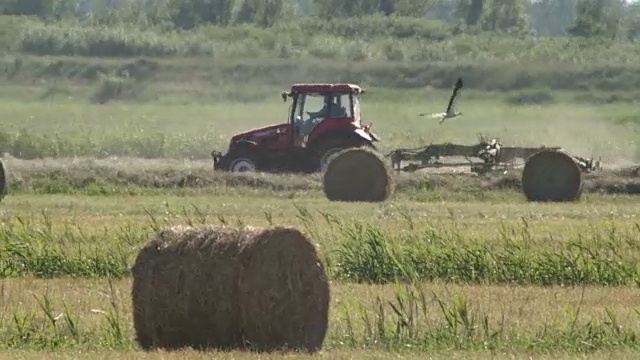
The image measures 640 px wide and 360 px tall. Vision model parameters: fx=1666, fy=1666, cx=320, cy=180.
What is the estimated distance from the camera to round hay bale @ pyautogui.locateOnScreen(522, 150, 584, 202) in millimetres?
32219

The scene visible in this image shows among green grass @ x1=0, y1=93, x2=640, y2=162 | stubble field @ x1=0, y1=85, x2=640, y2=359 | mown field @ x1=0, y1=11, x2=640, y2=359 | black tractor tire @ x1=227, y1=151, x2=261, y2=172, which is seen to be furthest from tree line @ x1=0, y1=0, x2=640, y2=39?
black tractor tire @ x1=227, y1=151, x2=261, y2=172

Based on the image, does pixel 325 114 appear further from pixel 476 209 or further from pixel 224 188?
pixel 476 209

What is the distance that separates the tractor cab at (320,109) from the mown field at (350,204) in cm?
223

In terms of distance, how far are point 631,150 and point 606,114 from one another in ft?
32.1

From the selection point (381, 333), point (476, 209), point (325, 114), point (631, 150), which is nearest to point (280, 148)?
point (325, 114)

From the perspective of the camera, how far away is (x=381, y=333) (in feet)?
47.2

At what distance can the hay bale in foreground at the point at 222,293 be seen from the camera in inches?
528

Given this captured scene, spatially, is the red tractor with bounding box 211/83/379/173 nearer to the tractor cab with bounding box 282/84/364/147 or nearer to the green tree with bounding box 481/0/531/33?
the tractor cab with bounding box 282/84/364/147

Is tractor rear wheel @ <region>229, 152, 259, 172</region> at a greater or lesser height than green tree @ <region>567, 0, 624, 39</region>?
lesser

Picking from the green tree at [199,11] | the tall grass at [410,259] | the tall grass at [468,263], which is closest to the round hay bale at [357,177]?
the tall grass at [410,259]

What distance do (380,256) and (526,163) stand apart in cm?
1407

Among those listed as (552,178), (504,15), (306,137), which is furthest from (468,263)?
(504,15)

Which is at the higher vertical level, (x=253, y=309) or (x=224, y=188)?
(x=253, y=309)

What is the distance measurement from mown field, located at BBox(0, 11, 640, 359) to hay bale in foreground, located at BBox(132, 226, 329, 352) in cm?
43
